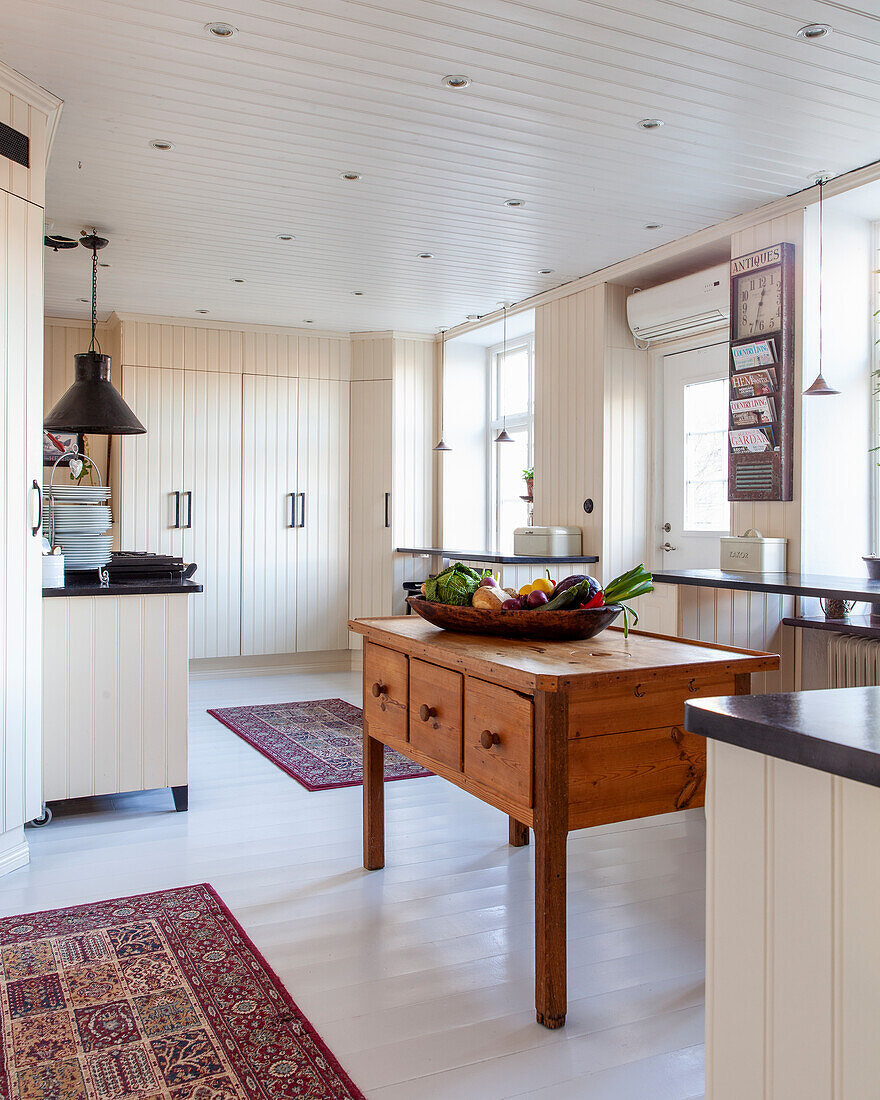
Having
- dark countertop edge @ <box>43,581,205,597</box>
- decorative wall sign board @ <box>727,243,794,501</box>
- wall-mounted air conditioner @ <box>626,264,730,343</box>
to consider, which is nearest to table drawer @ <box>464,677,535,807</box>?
dark countertop edge @ <box>43,581,205,597</box>

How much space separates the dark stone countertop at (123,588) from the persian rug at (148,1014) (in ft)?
3.92

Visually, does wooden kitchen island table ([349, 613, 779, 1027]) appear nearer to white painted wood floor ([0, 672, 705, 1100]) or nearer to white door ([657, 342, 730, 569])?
white painted wood floor ([0, 672, 705, 1100])

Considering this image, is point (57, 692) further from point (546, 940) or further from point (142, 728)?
point (546, 940)

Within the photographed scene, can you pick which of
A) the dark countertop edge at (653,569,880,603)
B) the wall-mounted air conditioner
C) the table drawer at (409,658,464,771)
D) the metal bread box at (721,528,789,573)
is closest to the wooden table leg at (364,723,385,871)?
the table drawer at (409,658,464,771)

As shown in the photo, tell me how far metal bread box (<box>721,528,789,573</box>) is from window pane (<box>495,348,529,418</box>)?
2.89 m

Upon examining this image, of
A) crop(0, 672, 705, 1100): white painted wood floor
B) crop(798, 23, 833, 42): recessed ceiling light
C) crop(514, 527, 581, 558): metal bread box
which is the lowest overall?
crop(0, 672, 705, 1100): white painted wood floor

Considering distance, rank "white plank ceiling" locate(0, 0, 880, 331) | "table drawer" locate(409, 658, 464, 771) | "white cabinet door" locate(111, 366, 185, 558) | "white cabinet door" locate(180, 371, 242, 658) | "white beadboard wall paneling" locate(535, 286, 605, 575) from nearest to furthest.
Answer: "table drawer" locate(409, 658, 464, 771), "white plank ceiling" locate(0, 0, 880, 331), "white beadboard wall paneling" locate(535, 286, 605, 575), "white cabinet door" locate(111, 366, 185, 558), "white cabinet door" locate(180, 371, 242, 658)

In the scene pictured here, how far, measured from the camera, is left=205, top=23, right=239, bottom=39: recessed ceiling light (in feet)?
8.77

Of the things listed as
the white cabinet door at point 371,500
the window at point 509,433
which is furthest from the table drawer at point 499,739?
the white cabinet door at point 371,500

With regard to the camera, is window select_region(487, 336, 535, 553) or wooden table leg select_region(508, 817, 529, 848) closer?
wooden table leg select_region(508, 817, 529, 848)

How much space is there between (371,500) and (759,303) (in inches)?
140

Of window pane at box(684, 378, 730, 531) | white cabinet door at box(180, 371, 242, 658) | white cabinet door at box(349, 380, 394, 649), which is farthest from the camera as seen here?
white cabinet door at box(349, 380, 394, 649)

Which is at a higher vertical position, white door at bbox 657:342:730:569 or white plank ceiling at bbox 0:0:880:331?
white plank ceiling at bbox 0:0:880:331


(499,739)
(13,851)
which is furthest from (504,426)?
(499,739)
